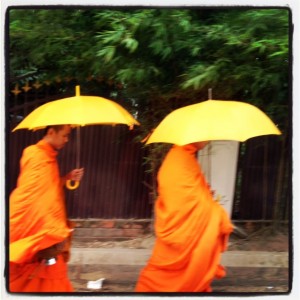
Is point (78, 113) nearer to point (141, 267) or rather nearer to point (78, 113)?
point (78, 113)

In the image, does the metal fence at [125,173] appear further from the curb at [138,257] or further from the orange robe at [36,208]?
the curb at [138,257]

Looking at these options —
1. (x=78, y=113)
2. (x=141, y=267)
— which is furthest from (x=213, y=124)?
(x=141, y=267)

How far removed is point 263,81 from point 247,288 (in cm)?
155

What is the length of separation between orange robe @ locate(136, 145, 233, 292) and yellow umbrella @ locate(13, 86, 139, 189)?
50cm

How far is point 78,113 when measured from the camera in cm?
402

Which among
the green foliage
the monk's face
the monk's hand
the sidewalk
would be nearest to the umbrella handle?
the monk's hand

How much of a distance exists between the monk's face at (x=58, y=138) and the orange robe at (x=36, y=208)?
0.16ft

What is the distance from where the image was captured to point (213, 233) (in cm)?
411

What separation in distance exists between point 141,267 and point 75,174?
0.86 metres

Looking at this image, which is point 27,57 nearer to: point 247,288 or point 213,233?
point 213,233

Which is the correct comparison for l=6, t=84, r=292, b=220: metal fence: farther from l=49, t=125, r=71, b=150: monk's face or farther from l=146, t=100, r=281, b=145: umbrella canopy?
l=146, t=100, r=281, b=145: umbrella canopy

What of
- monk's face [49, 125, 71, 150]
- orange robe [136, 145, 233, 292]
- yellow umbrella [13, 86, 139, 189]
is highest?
yellow umbrella [13, 86, 139, 189]

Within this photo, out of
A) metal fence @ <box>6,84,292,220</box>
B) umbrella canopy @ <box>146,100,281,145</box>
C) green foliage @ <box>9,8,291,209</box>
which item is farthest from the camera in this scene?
metal fence @ <box>6,84,292,220</box>

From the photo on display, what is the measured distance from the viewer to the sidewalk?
13.9 ft
